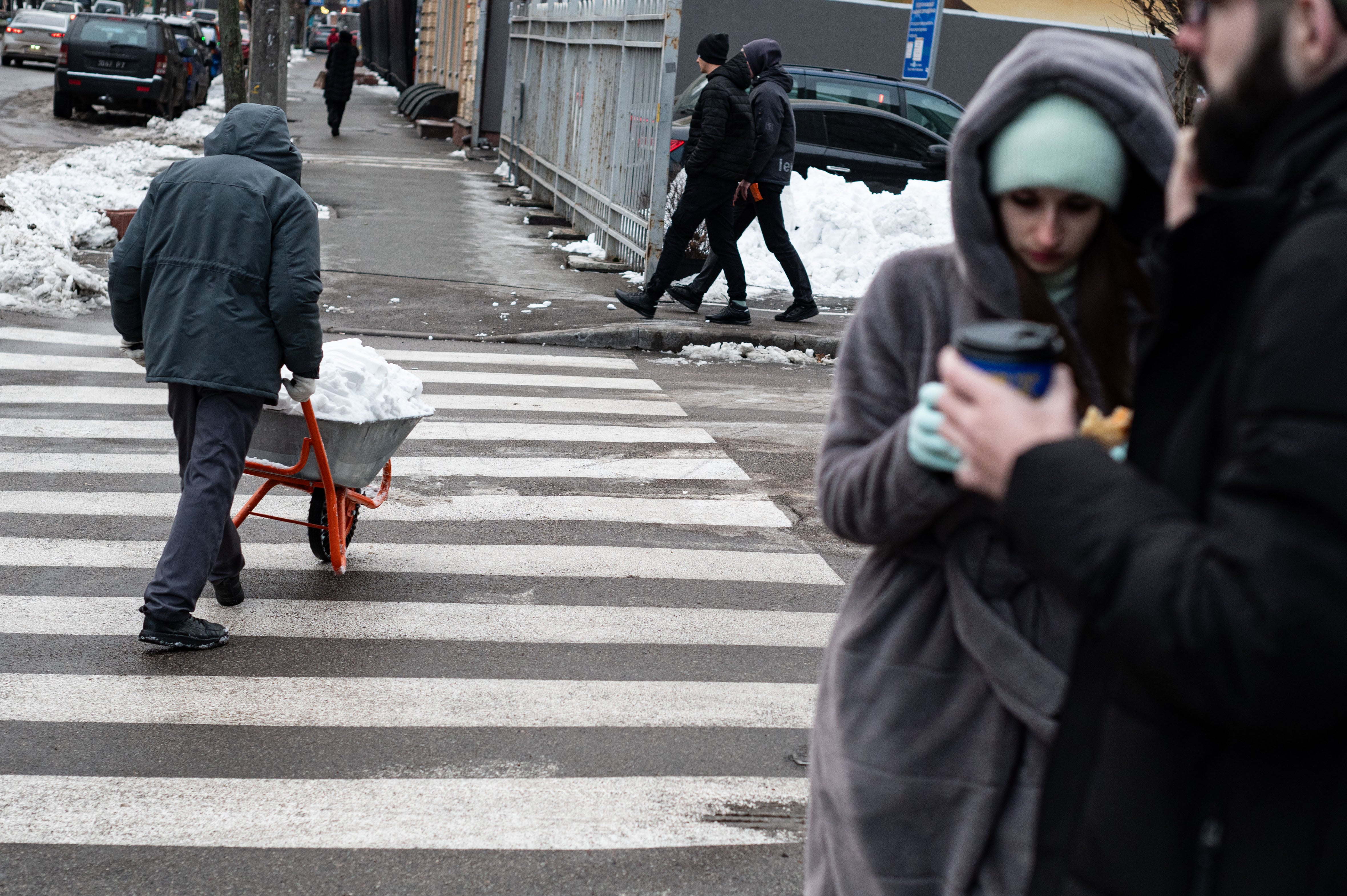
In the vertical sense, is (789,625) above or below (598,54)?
below

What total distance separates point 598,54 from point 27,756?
12.6m

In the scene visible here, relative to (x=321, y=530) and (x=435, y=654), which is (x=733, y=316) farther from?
(x=435, y=654)

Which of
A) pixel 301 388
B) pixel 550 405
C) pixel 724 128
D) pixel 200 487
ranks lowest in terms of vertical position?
pixel 550 405

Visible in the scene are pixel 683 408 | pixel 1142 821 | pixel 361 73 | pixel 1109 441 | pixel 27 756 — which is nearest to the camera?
pixel 1142 821

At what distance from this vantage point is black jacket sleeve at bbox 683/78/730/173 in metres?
11.1

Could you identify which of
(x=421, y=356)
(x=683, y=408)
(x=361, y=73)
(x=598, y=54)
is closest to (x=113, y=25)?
(x=598, y=54)

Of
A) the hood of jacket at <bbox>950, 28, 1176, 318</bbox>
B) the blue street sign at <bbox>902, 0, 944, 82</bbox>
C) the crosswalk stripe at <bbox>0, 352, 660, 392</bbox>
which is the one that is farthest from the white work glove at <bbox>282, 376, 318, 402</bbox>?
the blue street sign at <bbox>902, 0, 944, 82</bbox>

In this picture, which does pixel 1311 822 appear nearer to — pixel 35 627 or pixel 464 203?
pixel 35 627

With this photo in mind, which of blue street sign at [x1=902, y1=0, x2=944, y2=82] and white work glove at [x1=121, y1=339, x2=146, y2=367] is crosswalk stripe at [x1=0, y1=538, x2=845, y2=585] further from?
blue street sign at [x1=902, y1=0, x2=944, y2=82]

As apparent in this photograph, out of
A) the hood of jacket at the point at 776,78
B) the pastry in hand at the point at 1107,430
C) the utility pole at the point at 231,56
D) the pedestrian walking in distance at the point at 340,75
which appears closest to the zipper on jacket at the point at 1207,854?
the pastry in hand at the point at 1107,430

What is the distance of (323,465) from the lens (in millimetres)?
5195

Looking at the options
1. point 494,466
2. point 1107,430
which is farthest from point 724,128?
point 1107,430

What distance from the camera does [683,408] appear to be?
9.16 meters

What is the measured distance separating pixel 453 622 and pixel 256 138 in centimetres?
197
